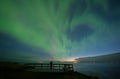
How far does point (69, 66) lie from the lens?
3619 cm

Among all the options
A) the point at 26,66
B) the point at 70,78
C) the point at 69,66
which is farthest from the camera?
the point at 26,66

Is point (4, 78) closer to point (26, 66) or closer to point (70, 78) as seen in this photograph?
point (70, 78)

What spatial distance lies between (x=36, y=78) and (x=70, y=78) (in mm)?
5266

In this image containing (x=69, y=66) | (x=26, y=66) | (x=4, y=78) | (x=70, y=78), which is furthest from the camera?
(x=26, y=66)

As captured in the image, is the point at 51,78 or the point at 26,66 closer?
the point at 51,78

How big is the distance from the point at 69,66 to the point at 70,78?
31.9ft

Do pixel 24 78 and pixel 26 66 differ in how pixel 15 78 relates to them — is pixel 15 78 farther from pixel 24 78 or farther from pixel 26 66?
pixel 26 66

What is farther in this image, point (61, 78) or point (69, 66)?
point (69, 66)

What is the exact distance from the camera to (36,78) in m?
25.0

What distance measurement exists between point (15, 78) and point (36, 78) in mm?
3025

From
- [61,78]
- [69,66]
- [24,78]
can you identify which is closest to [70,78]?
[61,78]

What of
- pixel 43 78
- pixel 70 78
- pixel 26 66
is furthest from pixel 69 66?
pixel 26 66

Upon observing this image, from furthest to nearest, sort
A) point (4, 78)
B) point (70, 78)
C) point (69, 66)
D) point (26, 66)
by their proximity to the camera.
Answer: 1. point (26, 66)
2. point (69, 66)
3. point (70, 78)
4. point (4, 78)

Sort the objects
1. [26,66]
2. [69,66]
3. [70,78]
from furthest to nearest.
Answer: [26,66] < [69,66] < [70,78]
